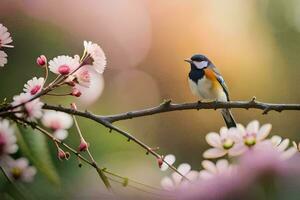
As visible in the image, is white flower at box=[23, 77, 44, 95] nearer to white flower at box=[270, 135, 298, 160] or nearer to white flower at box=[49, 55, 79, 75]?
white flower at box=[49, 55, 79, 75]

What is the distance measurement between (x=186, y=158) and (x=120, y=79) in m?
0.20

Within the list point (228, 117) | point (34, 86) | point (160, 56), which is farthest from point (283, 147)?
point (160, 56)

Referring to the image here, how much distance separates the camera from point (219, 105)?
0.34 metres

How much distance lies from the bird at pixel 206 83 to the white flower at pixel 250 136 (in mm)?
293

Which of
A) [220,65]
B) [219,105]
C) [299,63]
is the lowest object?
[219,105]

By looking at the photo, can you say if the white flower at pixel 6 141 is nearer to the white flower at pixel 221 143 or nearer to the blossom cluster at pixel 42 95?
the blossom cluster at pixel 42 95

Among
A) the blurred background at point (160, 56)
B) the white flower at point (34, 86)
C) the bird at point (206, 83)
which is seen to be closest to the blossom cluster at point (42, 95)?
the white flower at point (34, 86)

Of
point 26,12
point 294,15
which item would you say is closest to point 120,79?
point 26,12

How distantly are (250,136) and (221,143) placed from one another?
0.02m

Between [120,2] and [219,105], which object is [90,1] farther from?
[219,105]

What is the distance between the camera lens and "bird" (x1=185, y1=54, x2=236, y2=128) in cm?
63

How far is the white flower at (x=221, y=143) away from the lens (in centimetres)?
33

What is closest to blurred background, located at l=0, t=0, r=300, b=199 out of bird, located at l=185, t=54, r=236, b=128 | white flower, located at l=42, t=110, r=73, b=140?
bird, located at l=185, t=54, r=236, b=128

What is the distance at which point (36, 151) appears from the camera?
0.35 metres
